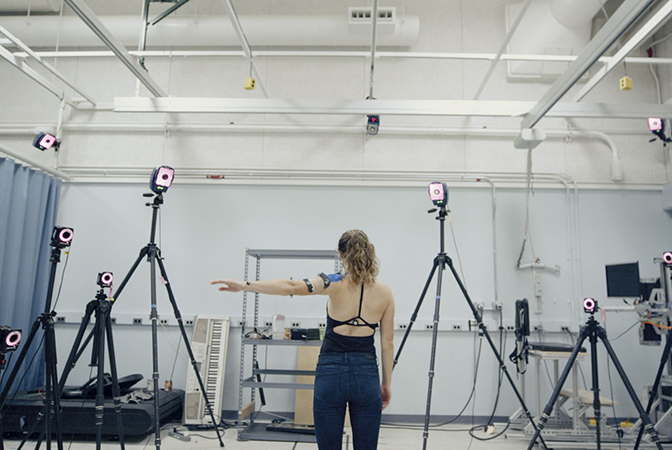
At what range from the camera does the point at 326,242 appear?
4.96m

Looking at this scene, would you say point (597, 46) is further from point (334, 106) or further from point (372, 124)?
point (372, 124)

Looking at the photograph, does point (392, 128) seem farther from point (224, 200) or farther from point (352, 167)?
point (224, 200)

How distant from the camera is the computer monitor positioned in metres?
3.80

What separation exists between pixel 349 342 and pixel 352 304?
17 cm

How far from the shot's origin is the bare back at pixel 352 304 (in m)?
2.05

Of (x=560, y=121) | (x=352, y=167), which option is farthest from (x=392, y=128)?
(x=560, y=121)

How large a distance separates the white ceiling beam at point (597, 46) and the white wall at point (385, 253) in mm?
1629

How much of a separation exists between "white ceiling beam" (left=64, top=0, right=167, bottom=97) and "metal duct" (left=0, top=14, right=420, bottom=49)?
3.60 ft

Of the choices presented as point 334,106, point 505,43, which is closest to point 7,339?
point 334,106

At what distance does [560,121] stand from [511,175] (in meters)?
0.89

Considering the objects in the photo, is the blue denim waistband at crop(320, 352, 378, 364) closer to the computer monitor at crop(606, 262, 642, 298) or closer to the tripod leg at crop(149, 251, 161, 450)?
the tripod leg at crop(149, 251, 161, 450)

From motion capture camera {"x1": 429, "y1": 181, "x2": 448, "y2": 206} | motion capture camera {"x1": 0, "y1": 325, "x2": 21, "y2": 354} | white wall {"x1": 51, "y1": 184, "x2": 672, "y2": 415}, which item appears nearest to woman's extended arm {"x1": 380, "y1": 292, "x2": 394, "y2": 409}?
motion capture camera {"x1": 429, "y1": 181, "x2": 448, "y2": 206}

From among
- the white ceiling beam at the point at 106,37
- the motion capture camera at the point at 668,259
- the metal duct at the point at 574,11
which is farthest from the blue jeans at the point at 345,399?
the metal duct at the point at 574,11

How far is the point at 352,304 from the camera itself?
2053mm
